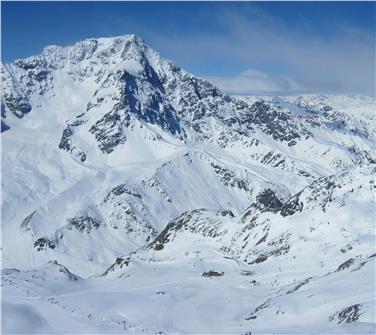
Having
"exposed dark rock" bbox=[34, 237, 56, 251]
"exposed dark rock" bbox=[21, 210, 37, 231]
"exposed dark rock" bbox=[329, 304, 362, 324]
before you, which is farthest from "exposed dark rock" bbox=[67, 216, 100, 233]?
"exposed dark rock" bbox=[329, 304, 362, 324]

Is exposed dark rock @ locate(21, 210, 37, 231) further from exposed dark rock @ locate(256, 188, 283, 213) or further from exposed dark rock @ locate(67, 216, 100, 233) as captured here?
exposed dark rock @ locate(256, 188, 283, 213)

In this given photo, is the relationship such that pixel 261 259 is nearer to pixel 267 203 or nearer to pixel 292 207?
pixel 292 207

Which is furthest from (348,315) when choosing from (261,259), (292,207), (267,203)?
(267,203)

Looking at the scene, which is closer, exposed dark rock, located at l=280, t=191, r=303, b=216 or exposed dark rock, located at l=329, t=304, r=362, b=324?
exposed dark rock, located at l=329, t=304, r=362, b=324

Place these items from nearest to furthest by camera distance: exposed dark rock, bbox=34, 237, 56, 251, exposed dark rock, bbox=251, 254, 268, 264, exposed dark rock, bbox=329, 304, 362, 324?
1. exposed dark rock, bbox=329, 304, 362, 324
2. exposed dark rock, bbox=251, 254, 268, 264
3. exposed dark rock, bbox=34, 237, 56, 251

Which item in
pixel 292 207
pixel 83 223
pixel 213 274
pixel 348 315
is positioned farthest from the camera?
pixel 83 223

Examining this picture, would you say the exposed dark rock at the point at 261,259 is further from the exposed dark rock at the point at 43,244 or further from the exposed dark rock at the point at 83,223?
the exposed dark rock at the point at 83,223

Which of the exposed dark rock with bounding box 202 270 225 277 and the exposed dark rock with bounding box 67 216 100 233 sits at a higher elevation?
the exposed dark rock with bounding box 67 216 100 233

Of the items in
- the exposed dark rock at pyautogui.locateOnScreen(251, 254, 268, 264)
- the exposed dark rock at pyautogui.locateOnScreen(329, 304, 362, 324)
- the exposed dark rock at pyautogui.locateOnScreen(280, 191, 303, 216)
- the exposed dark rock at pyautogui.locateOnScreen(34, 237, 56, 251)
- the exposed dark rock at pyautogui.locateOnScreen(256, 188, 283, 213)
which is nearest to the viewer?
the exposed dark rock at pyautogui.locateOnScreen(329, 304, 362, 324)

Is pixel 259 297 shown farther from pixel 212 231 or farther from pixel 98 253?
pixel 98 253

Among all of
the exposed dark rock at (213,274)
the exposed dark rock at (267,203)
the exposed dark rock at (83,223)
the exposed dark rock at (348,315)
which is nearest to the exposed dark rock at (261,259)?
the exposed dark rock at (213,274)

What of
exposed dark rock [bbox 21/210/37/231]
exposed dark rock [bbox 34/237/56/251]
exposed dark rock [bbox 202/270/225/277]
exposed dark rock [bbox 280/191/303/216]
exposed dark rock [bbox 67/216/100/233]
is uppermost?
exposed dark rock [bbox 21/210/37/231]
